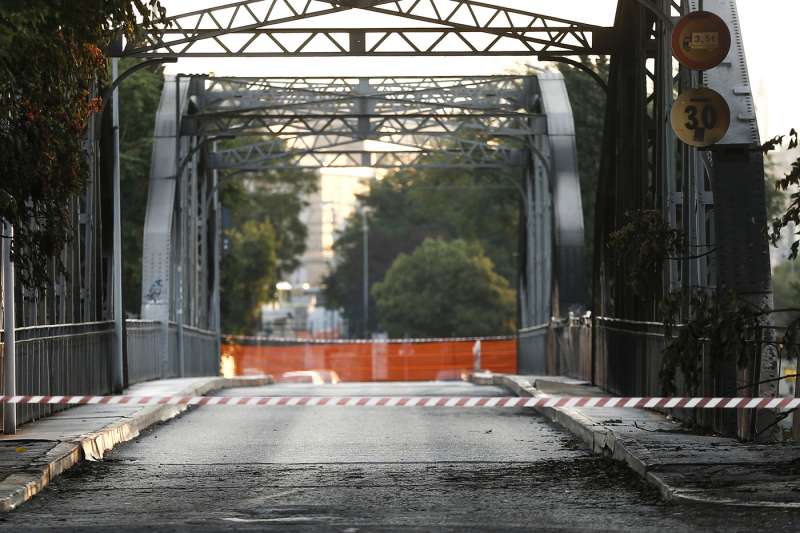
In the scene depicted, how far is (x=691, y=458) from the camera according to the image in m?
14.0

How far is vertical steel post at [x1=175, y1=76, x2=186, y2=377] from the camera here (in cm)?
3850

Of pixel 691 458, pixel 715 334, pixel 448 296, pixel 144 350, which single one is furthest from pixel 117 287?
pixel 448 296

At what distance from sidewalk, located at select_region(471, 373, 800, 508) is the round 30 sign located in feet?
12.6

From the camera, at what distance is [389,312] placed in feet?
324

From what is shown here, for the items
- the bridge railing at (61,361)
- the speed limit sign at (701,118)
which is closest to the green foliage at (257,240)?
the bridge railing at (61,361)

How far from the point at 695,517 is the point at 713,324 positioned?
154 inches

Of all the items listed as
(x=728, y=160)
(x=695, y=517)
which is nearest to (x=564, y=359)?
(x=728, y=160)

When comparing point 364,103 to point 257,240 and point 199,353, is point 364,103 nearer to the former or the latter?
point 199,353

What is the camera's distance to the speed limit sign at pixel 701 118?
659 inches

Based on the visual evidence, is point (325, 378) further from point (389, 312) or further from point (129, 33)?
A: point (129, 33)

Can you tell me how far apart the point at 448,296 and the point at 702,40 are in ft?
254

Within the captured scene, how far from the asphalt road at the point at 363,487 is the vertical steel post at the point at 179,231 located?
17.8 metres

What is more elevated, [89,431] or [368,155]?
[368,155]

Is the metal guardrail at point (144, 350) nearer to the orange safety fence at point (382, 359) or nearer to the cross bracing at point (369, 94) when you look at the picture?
the cross bracing at point (369, 94)
